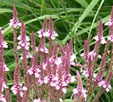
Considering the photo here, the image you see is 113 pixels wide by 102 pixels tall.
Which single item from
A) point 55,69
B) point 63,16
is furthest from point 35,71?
point 63,16

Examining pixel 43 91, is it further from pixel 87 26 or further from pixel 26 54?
pixel 87 26

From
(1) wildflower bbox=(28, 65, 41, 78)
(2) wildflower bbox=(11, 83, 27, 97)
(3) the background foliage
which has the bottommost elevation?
(2) wildflower bbox=(11, 83, 27, 97)

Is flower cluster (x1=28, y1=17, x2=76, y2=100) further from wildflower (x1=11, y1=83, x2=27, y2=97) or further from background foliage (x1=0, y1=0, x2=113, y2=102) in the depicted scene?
background foliage (x1=0, y1=0, x2=113, y2=102)

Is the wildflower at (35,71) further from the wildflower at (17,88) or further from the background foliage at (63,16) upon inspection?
the background foliage at (63,16)

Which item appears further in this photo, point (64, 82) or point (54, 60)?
point (54, 60)

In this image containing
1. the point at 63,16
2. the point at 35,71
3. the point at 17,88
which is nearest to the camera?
the point at 17,88

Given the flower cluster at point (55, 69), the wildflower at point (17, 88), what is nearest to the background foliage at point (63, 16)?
the flower cluster at point (55, 69)

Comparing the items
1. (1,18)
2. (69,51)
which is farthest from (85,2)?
(69,51)

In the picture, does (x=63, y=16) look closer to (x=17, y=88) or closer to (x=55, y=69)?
(x=55, y=69)

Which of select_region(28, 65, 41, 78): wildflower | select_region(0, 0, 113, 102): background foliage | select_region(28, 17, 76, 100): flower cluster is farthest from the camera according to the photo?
select_region(0, 0, 113, 102): background foliage

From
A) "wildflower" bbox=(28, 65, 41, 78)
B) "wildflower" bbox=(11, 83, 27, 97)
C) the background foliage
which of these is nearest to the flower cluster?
"wildflower" bbox=(28, 65, 41, 78)

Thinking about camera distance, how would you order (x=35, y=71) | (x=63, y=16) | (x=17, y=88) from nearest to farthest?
1. (x=17, y=88)
2. (x=35, y=71)
3. (x=63, y=16)
